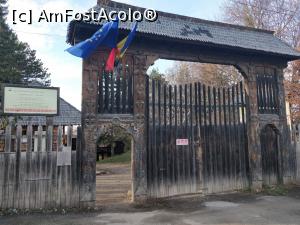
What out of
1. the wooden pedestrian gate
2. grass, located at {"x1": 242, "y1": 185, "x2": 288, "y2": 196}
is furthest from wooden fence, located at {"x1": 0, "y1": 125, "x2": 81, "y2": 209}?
grass, located at {"x1": 242, "y1": 185, "x2": 288, "y2": 196}

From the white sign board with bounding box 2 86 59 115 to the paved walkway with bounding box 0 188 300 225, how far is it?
2.95m

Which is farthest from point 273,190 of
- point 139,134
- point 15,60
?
point 15,60

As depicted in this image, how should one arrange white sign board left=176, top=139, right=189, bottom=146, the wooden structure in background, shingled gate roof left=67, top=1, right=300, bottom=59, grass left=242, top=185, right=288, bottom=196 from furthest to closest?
1. grass left=242, top=185, right=288, bottom=196
2. white sign board left=176, top=139, right=189, bottom=146
3. shingled gate roof left=67, top=1, right=300, bottom=59
4. the wooden structure in background

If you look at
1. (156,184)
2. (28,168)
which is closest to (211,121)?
(156,184)

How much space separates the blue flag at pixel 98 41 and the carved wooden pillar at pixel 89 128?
564 millimetres

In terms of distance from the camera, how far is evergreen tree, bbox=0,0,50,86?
81.6ft

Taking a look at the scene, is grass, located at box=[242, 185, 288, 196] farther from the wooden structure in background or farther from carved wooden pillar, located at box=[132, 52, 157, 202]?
carved wooden pillar, located at box=[132, 52, 157, 202]

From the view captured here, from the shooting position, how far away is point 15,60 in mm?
29172

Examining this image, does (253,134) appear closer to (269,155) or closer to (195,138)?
(269,155)

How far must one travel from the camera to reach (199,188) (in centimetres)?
1038

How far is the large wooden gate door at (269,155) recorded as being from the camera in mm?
11789

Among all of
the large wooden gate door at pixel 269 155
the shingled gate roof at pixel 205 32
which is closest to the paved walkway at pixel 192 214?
the large wooden gate door at pixel 269 155

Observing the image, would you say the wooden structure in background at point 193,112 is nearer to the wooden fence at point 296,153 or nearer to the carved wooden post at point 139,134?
the carved wooden post at point 139,134

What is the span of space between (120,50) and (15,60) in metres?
24.2
